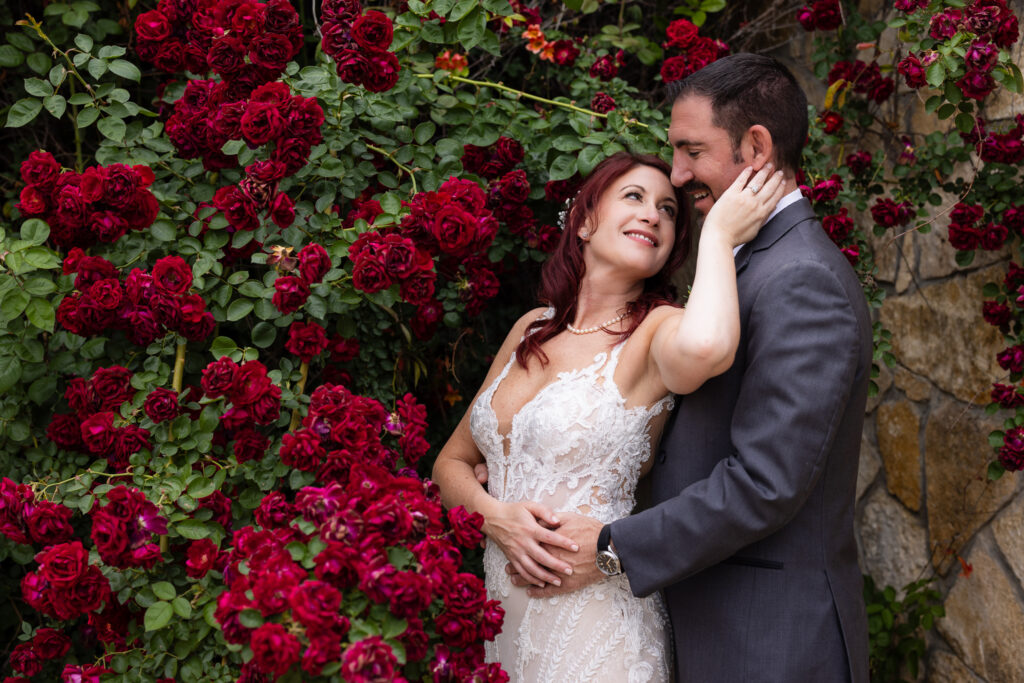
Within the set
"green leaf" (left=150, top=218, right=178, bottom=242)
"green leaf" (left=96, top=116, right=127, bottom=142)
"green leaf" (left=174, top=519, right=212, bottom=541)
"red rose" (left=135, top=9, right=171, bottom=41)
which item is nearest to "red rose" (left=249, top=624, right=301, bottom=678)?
"green leaf" (left=174, top=519, right=212, bottom=541)

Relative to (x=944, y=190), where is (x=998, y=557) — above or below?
below

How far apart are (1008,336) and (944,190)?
51 cm

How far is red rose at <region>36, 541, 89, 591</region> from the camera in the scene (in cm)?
170

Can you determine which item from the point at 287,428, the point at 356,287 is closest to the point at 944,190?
the point at 356,287

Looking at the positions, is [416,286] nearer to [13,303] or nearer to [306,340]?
[306,340]

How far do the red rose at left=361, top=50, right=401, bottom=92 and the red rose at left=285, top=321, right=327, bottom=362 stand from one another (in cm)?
62

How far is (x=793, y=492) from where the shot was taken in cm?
171

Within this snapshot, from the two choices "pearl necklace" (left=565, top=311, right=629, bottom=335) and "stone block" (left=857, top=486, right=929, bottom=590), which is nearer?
"pearl necklace" (left=565, top=311, right=629, bottom=335)

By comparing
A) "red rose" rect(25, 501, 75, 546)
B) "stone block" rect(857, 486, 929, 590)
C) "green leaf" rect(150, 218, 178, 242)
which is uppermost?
"green leaf" rect(150, 218, 178, 242)

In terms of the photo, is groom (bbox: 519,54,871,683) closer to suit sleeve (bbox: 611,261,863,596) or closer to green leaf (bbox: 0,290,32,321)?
suit sleeve (bbox: 611,261,863,596)

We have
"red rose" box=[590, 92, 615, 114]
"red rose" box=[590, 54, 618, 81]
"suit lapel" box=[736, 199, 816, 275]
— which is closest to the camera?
"suit lapel" box=[736, 199, 816, 275]

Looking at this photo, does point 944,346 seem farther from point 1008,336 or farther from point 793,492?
point 793,492

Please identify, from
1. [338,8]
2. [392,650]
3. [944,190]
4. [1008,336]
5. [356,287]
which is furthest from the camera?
[944,190]

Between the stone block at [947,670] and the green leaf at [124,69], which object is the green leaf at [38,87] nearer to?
the green leaf at [124,69]
